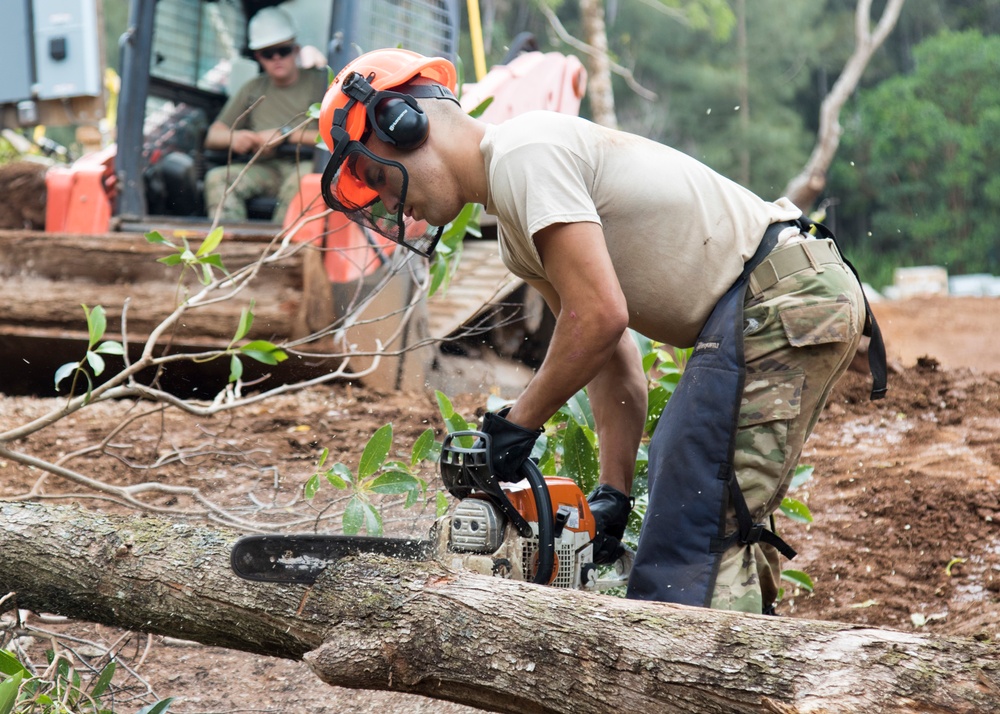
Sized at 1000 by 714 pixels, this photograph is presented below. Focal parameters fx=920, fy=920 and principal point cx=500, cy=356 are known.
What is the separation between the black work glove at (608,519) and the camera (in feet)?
8.21

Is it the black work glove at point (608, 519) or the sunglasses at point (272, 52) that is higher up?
the sunglasses at point (272, 52)

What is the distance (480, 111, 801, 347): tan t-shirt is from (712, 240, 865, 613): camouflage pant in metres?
0.14

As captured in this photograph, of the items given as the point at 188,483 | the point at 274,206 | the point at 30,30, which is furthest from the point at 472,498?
the point at 30,30

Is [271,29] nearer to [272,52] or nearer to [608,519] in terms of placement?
[272,52]

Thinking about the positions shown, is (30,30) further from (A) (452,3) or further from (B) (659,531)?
(B) (659,531)

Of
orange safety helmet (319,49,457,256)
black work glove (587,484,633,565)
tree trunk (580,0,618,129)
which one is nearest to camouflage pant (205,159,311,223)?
orange safety helmet (319,49,457,256)

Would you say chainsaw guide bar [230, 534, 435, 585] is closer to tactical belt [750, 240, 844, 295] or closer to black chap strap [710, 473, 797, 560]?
black chap strap [710, 473, 797, 560]

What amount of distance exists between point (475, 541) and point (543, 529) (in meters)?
0.17

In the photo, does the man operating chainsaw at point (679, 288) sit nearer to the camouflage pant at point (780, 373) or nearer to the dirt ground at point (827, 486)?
the camouflage pant at point (780, 373)

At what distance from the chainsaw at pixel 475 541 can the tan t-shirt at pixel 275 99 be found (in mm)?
3824

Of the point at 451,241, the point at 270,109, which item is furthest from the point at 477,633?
the point at 270,109

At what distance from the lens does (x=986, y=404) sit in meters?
5.32

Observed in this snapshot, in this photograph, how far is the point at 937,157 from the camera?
21766 mm

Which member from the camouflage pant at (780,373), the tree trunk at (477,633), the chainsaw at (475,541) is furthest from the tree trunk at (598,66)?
the tree trunk at (477,633)
